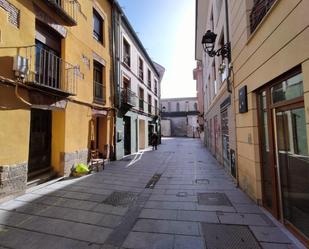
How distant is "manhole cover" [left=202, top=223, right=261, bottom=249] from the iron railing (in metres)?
5.12

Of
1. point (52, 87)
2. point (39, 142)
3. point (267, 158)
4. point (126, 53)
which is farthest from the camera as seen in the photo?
point (126, 53)

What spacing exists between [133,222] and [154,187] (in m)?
2.30

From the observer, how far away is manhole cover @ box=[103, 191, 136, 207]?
4.64m

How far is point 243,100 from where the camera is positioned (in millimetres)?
4949

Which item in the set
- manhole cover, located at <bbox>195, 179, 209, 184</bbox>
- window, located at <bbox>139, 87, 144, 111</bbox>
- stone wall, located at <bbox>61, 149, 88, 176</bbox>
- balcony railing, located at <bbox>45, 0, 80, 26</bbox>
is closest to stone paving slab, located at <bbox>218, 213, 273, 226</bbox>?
manhole cover, located at <bbox>195, 179, 209, 184</bbox>

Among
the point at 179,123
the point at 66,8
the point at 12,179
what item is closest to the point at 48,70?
the point at 66,8

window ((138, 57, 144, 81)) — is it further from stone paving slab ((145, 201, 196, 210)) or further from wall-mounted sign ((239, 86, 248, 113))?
stone paving slab ((145, 201, 196, 210))

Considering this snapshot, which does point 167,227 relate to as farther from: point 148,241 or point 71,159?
point 71,159

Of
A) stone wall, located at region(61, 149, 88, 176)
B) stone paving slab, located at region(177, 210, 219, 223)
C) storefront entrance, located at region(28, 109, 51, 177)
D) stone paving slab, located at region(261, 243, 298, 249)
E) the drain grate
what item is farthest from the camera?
stone wall, located at region(61, 149, 88, 176)

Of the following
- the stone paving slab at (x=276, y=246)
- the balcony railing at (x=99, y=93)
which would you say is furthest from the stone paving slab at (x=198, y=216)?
the balcony railing at (x=99, y=93)

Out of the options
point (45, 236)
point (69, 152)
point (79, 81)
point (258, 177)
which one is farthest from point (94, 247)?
point (79, 81)

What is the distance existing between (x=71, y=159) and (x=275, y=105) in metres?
6.32

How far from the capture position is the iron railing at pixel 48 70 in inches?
216

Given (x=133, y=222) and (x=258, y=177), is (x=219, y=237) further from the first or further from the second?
(x=258, y=177)
